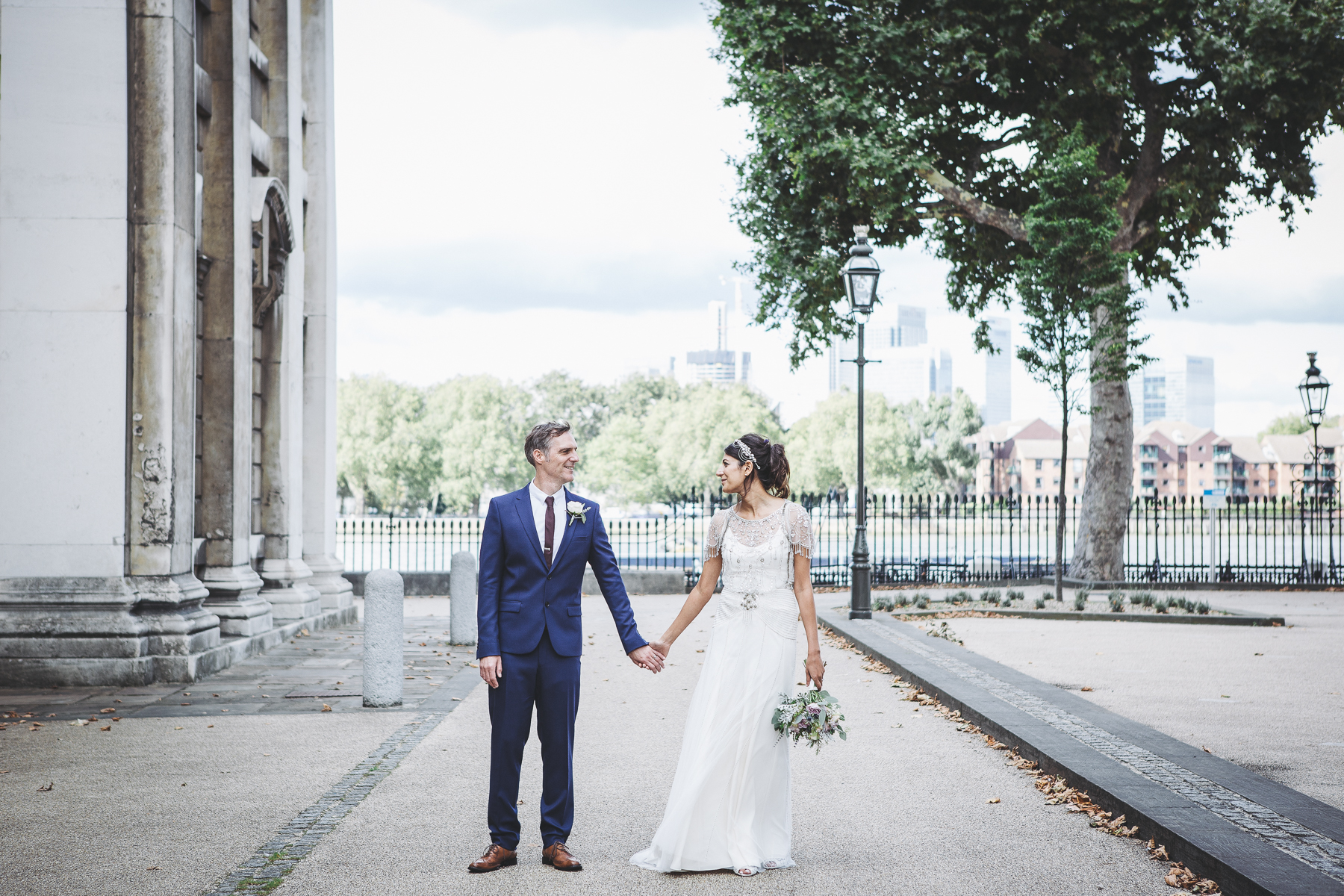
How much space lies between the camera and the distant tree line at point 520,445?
215 ft

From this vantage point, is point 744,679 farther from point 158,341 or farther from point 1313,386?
point 1313,386

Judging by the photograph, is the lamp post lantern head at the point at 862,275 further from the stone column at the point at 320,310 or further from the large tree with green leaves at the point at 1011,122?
the stone column at the point at 320,310

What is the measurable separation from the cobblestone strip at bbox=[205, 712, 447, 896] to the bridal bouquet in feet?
6.88

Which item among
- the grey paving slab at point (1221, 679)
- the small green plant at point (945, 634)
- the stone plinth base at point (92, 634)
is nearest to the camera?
the grey paving slab at point (1221, 679)

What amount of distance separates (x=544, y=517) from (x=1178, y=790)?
3.33 m

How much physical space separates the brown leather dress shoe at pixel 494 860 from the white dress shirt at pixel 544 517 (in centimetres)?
121

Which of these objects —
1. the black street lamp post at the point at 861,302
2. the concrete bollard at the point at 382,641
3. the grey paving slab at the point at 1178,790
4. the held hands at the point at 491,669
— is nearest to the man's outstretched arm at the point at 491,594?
the held hands at the point at 491,669

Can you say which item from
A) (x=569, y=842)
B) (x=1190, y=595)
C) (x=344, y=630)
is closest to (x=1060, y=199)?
(x=1190, y=595)

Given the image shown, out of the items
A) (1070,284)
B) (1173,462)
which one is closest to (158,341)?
(1070,284)

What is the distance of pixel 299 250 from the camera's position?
1600cm

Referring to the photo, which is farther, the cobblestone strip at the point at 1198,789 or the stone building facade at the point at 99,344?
the stone building facade at the point at 99,344

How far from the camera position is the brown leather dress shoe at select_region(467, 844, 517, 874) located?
15.7 feet

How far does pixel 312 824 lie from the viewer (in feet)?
18.2

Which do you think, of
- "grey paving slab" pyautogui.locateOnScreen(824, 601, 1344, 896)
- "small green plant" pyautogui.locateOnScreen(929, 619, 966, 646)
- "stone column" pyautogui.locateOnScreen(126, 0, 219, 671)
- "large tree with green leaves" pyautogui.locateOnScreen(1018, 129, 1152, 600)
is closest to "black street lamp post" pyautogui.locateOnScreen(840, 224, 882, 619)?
"small green plant" pyautogui.locateOnScreen(929, 619, 966, 646)
